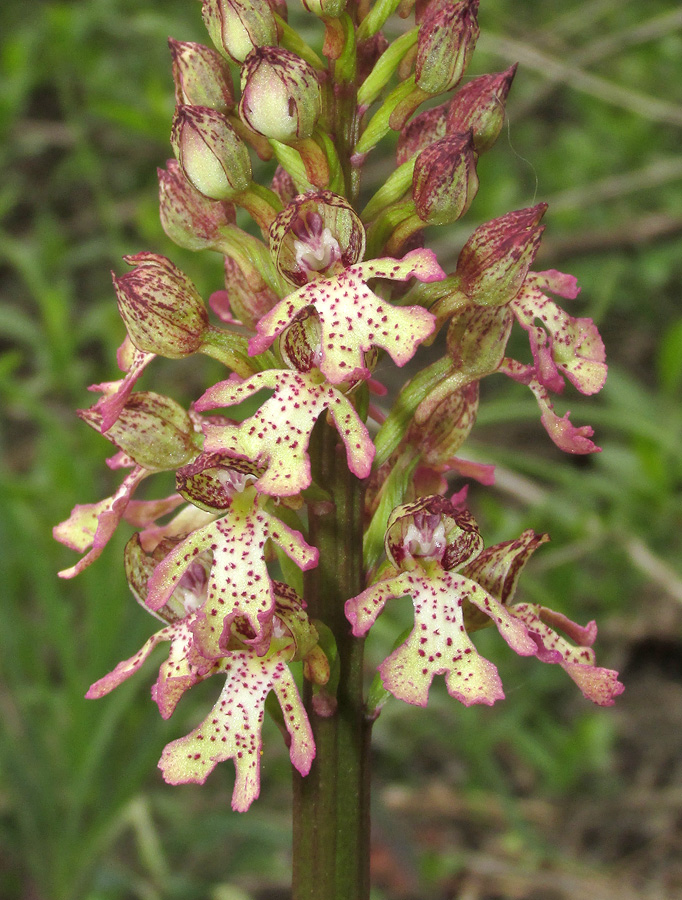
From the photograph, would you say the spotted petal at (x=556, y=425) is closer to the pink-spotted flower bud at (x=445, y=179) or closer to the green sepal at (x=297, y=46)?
the pink-spotted flower bud at (x=445, y=179)

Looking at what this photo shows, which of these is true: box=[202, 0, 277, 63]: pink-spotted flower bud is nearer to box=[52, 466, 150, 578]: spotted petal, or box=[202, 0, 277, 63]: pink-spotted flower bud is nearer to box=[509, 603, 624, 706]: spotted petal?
box=[52, 466, 150, 578]: spotted petal

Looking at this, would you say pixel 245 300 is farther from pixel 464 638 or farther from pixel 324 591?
pixel 464 638

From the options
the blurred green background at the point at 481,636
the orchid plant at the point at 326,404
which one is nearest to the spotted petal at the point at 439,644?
the orchid plant at the point at 326,404

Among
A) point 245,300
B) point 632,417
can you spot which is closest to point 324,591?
point 245,300

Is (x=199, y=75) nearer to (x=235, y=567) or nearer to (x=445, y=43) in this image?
(x=445, y=43)

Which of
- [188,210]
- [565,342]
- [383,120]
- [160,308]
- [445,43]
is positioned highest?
[445,43]

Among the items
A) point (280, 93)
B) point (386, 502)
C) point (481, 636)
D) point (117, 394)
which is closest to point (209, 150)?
point (280, 93)
